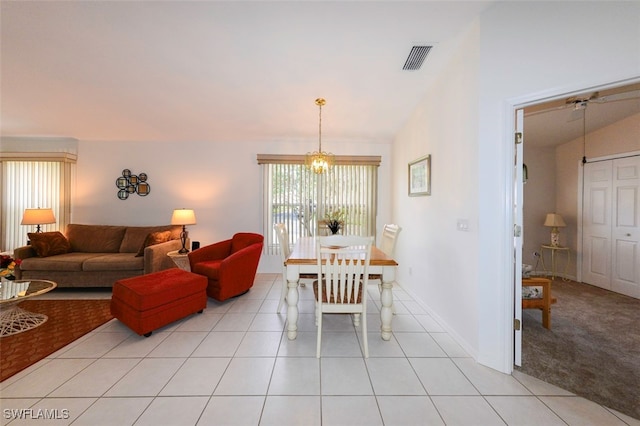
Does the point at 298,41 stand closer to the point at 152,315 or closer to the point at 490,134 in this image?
the point at 490,134

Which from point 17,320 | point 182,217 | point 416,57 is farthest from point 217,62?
point 17,320

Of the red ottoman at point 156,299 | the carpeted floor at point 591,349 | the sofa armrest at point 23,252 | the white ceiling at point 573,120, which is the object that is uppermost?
the white ceiling at point 573,120

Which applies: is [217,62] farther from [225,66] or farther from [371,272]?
[371,272]

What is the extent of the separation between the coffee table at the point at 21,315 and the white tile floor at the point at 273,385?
726 mm

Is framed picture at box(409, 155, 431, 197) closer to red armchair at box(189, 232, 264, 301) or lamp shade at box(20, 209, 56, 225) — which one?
red armchair at box(189, 232, 264, 301)

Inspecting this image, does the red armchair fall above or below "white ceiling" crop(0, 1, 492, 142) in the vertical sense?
below

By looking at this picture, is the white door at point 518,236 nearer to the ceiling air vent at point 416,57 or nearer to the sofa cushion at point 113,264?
the ceiling air vent at point 416,57

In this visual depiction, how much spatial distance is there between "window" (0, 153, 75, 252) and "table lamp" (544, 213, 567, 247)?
8.39 m

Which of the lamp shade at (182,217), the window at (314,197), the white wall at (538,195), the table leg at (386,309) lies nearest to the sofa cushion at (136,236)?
the lamp shade at (182,217)

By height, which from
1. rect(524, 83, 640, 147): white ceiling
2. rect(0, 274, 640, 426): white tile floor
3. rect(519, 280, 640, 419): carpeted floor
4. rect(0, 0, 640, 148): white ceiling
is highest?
rect(0, 0, 640, 148): white ceiling

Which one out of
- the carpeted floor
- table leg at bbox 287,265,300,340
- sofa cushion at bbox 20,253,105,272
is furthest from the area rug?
the carpeted floor

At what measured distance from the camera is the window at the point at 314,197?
4.47 m

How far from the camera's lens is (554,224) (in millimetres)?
3920

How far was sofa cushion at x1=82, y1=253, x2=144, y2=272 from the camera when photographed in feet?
10.9
